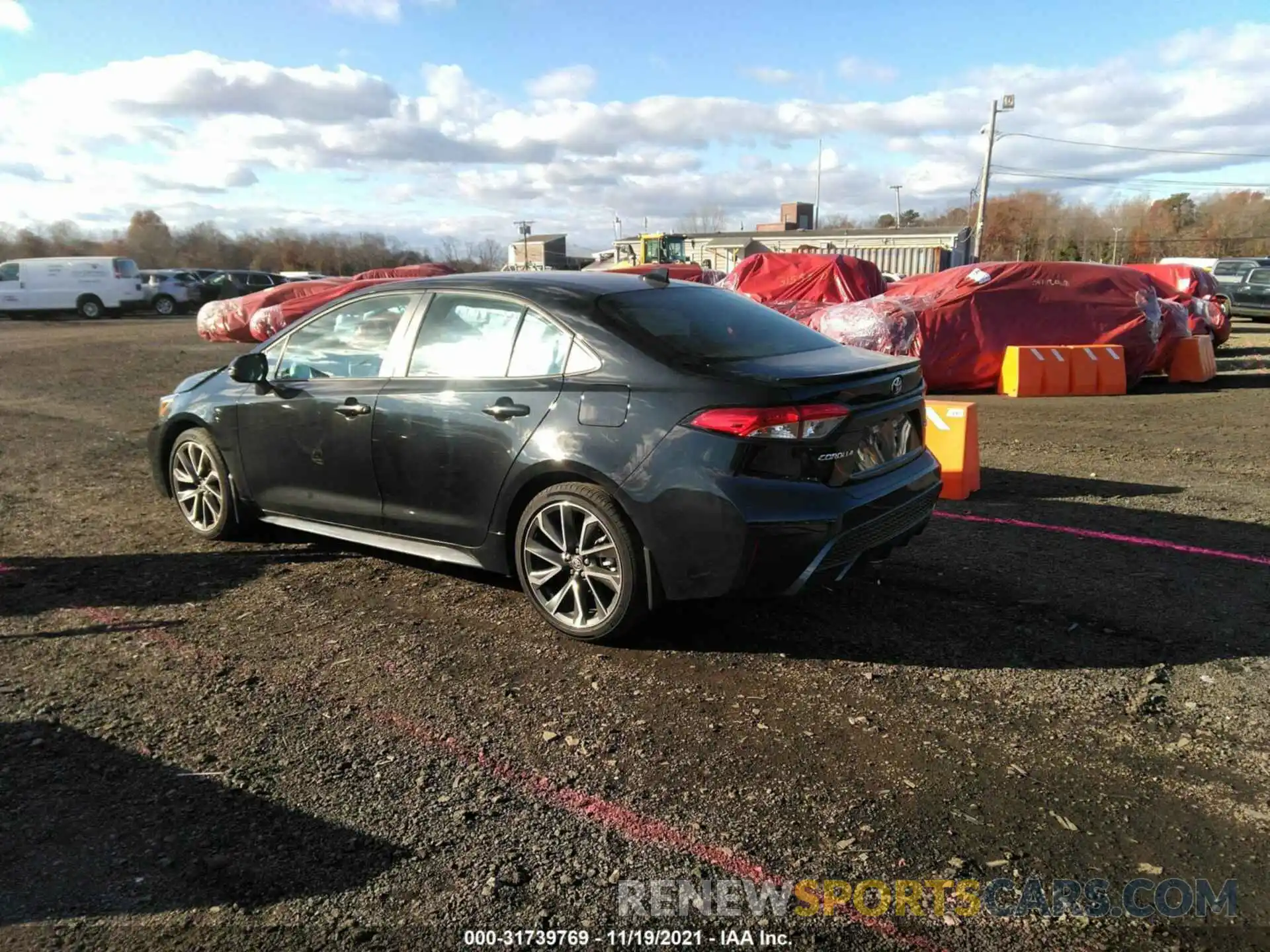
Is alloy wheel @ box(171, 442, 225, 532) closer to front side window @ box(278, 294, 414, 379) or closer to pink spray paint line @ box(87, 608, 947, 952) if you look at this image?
front side window @ box(278, 294, 414, 379)

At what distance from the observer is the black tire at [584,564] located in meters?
3.93

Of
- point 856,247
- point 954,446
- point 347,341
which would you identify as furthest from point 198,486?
point 856,247

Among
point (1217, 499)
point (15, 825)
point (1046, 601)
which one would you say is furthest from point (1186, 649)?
point (15, 825)

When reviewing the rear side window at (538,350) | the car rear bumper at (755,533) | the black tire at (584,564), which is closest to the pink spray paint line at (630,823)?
the black tire at (584,564)

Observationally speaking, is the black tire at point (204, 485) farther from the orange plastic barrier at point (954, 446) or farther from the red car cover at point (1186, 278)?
the red car cover at point (1186, 278)

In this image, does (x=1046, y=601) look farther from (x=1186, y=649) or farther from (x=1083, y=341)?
(x=1083, y=341)

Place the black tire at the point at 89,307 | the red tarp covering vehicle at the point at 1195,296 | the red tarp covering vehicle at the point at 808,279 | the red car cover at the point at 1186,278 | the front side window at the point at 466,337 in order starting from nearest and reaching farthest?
the front side window at the point at 466,337 → the red tarp covering vehicle at the point at 1195,296 → the red tarp covering vehicle at the point at 808,279 → the red car cover at the point at 1186,278 → the black tire at the point at 89,307

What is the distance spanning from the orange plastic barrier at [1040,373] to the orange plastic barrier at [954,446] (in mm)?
6706

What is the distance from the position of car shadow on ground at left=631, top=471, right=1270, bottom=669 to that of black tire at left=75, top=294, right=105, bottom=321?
35975 mm

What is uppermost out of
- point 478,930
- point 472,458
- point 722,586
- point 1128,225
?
point 1128,225

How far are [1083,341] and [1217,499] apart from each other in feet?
24.5

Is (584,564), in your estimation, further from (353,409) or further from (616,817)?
(353,409)

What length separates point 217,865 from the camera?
265 cm

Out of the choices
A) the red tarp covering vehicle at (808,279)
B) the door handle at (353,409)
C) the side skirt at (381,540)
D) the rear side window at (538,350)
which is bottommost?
the side skirt at (381,540)
